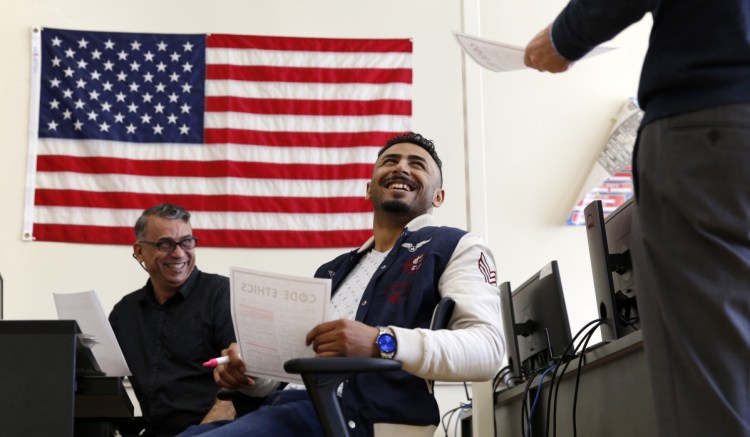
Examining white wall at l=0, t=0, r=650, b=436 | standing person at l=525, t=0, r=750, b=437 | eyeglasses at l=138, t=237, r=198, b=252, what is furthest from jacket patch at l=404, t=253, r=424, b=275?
white wall at l=0, t=0, r=650, b=436

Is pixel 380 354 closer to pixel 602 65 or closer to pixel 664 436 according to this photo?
pixel 664 436

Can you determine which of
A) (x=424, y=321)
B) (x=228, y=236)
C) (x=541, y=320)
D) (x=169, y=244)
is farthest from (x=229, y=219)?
(x=424, y=321)

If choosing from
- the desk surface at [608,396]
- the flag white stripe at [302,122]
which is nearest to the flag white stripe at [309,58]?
the flag white stripe at [302,122]

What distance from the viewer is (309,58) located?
4.61m

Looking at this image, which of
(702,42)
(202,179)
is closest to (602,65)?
(202,179)

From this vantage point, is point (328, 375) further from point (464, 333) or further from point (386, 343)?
point (464, 333)

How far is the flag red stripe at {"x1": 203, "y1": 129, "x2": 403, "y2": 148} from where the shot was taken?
4.49m

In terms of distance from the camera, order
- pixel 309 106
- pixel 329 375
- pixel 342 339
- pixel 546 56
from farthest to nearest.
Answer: pixel 309 106
pixel 342 339
pixel 329 375
pixel 546 56

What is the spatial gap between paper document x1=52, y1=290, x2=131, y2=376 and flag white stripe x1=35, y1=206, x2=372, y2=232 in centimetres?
162

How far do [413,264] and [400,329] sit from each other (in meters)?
0.41

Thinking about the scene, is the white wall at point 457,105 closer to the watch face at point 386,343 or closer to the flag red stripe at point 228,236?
the flag red stripe at point 228,236

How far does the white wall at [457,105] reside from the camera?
4.36 m

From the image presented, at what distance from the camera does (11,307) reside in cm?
413

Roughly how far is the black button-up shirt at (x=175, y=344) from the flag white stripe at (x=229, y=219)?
42.4 inches
